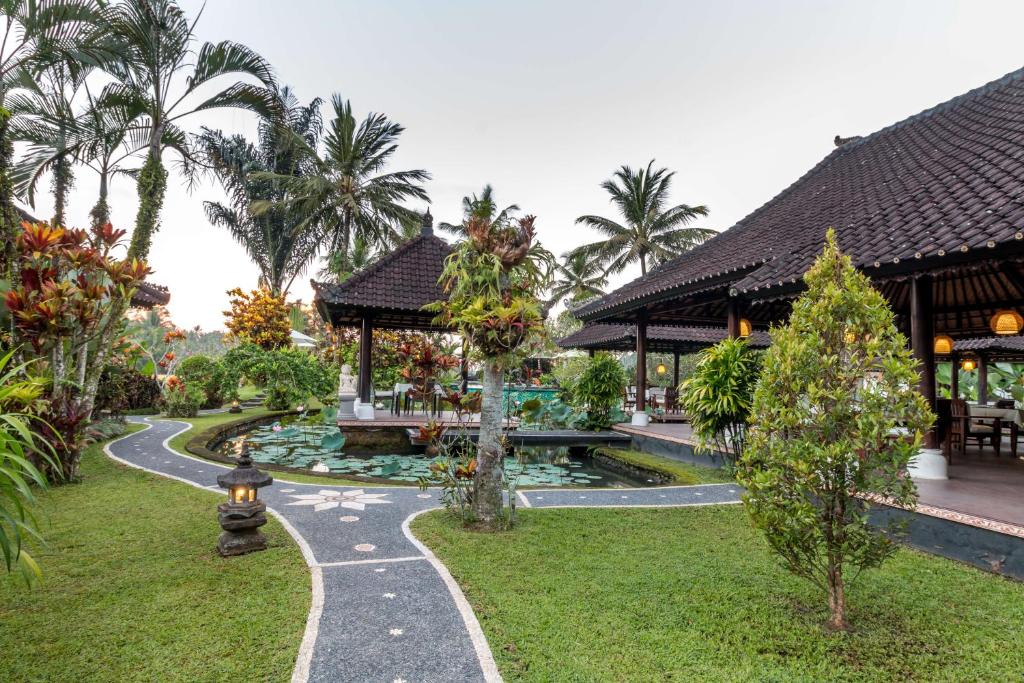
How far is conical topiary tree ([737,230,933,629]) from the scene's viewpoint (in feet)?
8.99

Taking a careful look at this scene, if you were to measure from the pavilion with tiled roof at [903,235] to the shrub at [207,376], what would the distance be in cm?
1154

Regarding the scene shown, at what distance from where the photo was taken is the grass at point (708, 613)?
2.60m

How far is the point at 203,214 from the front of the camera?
23.0 m

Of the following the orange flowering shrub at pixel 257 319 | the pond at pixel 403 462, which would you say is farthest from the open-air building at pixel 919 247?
the orange flowering shrub at pixel 257 319

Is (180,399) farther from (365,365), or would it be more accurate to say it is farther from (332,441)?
(332,441)

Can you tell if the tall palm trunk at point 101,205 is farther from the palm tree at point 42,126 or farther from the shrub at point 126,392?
the shrub at point 126,392

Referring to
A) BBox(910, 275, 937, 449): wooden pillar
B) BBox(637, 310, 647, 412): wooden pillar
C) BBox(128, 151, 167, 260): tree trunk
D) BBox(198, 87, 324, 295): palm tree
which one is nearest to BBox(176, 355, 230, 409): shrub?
BBox(128, 151, 167, 260): tree trunk

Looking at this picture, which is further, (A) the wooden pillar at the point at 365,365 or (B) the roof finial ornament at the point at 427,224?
(B) the roof finial ornament at the point at 427,224

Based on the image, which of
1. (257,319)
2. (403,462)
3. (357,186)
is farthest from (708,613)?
(357,186)

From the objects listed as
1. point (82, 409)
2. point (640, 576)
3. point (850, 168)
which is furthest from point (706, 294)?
point (82, 409)

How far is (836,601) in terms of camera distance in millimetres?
2988

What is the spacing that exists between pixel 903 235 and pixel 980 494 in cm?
269

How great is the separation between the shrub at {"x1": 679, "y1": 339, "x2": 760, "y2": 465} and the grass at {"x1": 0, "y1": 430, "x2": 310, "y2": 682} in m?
4.99

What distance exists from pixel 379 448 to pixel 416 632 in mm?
8600
